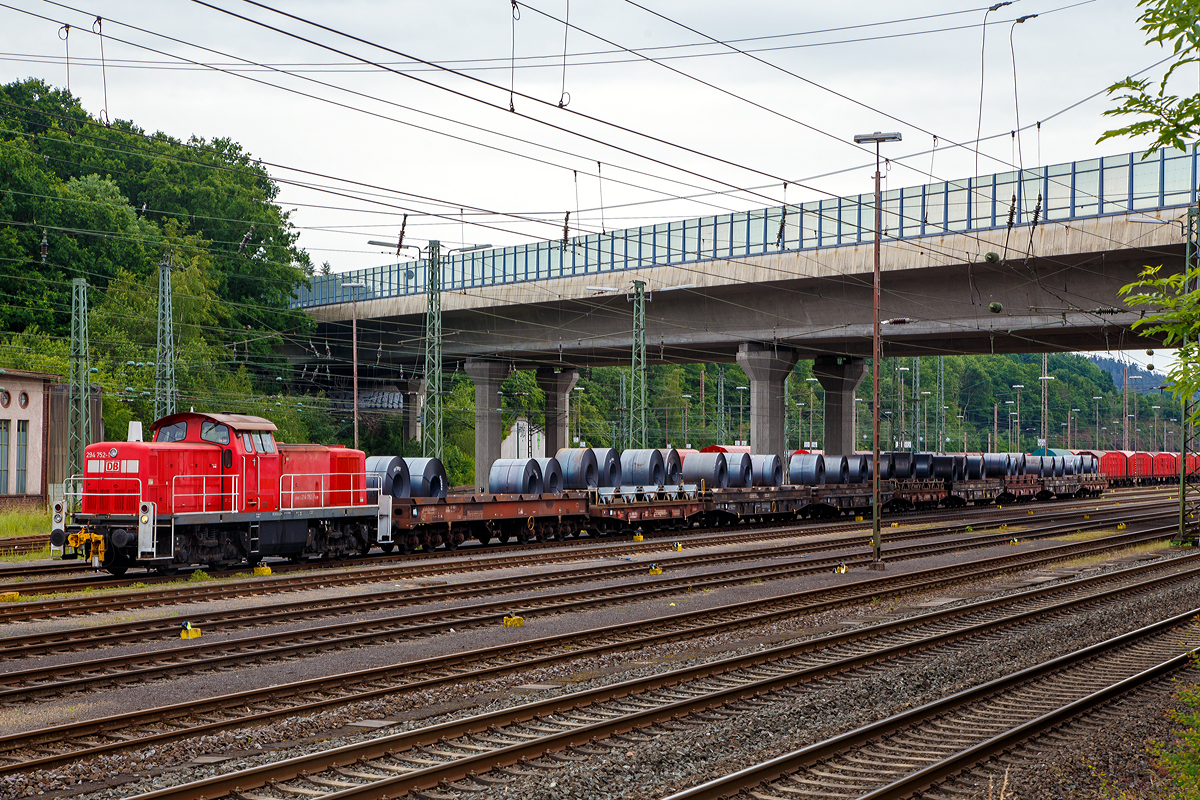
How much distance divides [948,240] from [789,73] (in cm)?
1994

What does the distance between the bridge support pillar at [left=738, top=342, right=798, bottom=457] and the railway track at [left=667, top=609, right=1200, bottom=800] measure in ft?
118

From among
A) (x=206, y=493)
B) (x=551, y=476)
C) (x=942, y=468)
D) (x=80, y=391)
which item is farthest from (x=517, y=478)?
(x=942, y=468)

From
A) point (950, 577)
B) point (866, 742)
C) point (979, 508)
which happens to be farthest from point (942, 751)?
point (979, 508)

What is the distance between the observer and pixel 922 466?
2103 inches

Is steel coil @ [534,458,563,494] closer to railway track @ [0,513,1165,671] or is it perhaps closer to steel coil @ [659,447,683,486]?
steel coil @ [659,447,683,486]

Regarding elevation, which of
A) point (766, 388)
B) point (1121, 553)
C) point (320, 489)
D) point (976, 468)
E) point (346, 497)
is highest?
point (766, 388)

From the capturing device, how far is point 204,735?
10227 millimetres

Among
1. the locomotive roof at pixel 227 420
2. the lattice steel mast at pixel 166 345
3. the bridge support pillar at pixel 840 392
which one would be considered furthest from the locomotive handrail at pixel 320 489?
the bridge support pillar at pixel 840 392

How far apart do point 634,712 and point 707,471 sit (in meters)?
30.2

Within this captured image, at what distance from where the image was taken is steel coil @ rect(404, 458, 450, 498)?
2970cm

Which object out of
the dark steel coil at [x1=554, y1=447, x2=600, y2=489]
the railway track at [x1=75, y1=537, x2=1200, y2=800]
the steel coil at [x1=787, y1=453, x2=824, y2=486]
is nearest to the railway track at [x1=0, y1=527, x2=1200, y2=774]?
the railway track at [x1=75, y1=537, x2=1200, y2=800]

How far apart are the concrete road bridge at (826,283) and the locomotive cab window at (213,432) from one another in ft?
66.8

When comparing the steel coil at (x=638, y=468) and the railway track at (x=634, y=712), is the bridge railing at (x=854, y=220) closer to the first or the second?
the steel coil at (x=638, y=468)

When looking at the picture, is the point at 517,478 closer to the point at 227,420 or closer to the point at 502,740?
the point at 227,420
